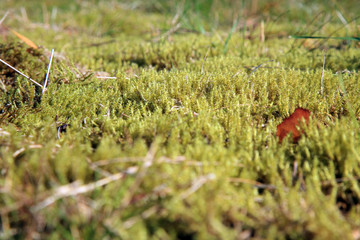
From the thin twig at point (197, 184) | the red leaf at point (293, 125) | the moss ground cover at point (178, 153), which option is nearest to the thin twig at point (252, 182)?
the moss ground cover at point (178, 153)

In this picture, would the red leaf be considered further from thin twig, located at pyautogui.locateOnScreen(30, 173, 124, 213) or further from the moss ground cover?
thin twig, located at pyautogui.locateOnScreen(30, 173, 124, 213)

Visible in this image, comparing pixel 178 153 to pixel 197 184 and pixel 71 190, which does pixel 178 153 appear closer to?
pixel 197 184

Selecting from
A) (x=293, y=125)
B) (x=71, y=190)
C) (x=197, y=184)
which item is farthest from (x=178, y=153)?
(x=293, y=125)

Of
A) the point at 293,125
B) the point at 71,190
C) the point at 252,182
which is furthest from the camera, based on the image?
the point at 293,125

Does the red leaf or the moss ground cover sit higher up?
the red leaf

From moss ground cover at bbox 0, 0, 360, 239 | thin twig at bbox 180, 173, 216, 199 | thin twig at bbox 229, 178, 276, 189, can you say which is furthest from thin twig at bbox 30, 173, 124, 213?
thin twig at bbox 229, 178, 276, 189

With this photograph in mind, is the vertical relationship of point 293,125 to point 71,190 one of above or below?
above

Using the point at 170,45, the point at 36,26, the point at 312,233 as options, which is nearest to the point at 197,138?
the point at 312,233
